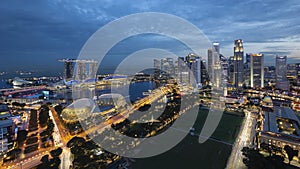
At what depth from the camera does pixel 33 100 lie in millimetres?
8250

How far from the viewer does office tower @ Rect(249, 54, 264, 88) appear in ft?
36.5

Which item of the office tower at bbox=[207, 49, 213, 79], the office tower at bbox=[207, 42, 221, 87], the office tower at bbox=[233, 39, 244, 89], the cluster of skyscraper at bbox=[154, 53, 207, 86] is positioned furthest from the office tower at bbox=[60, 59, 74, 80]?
the office tower at bbox=[233, 39, 244, 89]

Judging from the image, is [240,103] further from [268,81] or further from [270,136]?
[268,81]

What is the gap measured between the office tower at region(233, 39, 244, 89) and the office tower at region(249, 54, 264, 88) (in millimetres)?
834

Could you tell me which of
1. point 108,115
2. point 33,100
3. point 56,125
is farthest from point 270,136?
point 33,100

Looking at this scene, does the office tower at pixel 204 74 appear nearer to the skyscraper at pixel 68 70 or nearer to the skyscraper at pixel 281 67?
the skyscraper at pixel 281 67

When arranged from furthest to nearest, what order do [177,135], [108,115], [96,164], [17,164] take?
[108,115] < [177,135] < [17,164] < [96,164]

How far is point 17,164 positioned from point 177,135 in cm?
322

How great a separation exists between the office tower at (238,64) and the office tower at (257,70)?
83cm

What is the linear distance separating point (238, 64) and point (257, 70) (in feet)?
5.07

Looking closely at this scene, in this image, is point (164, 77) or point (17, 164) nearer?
point (17, 164)

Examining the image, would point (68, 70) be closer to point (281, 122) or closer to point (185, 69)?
point (185, 69)

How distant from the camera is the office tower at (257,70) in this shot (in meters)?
11.1

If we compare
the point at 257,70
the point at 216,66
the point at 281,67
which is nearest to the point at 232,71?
the point at 216,66
